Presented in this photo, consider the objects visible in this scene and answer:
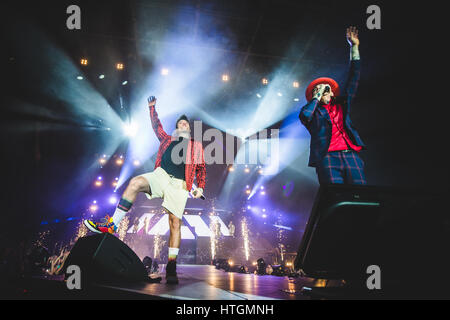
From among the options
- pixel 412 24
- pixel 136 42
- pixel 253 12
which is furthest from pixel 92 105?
pixel 412 24

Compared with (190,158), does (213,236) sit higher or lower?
lower

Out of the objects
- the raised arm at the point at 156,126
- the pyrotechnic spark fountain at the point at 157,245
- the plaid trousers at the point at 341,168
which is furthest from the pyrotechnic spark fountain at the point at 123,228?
the plaid trousers at the point at 341,168

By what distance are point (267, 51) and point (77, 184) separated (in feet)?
24.7

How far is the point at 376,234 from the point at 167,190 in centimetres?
198

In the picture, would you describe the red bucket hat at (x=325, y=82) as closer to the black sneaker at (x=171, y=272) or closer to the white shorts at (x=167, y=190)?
the white shorts at (x=167, y=190)

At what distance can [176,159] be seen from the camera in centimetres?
270

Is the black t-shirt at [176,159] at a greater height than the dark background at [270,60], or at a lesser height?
lesser

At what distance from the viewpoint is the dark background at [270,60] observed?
3578 millimetres

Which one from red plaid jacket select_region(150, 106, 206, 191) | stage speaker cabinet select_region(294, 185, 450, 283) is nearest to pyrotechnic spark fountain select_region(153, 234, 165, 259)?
red plaid jacket select_region(150, 106, 206, 191)

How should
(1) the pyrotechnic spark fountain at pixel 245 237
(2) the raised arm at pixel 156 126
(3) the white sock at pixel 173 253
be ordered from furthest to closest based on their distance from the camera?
(1) the pyrotechnic spark fountain at pixel 245 237 → (2) the raised arm at pixel 156 126 → (3) the white sock at pixel 173 253

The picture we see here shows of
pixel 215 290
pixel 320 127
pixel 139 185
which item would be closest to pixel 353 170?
pixel 320 127

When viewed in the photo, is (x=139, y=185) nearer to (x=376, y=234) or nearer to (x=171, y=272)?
(x=171, y=272)

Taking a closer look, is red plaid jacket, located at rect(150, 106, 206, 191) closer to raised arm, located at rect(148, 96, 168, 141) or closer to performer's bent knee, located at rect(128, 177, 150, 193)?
raised arm, located at rect(148, 96, 168, 141)

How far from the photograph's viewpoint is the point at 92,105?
6641 millimetres
